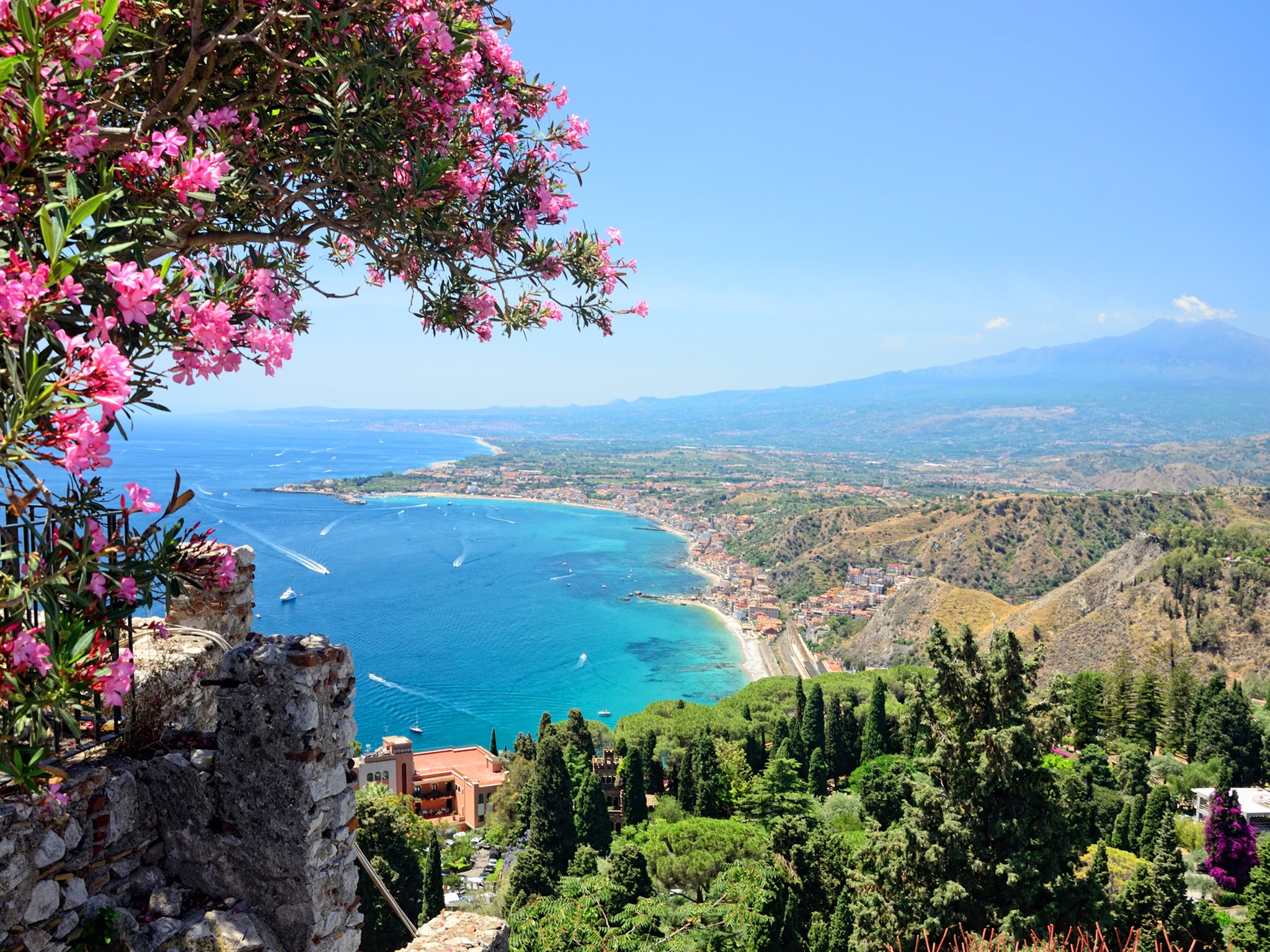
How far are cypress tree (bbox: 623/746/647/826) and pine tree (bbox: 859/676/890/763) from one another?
26.3 feet

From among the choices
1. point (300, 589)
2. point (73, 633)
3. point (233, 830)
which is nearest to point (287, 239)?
point (73, 633)

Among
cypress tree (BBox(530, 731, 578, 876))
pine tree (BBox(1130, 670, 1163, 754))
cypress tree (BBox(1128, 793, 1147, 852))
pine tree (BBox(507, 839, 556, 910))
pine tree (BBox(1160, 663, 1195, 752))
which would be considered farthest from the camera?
pine tree (BBox(1130, 670, 1163, 754))

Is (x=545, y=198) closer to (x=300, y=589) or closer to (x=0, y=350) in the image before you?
(x=0, y=350)

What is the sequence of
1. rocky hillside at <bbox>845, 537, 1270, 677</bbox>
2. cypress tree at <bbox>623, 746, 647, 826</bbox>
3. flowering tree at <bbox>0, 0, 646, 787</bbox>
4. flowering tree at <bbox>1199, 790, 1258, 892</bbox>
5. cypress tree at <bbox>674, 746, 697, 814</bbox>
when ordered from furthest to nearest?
rocky hillside at <bbox>845, 537, 1270, 677</bbox>, cypress tree at <bbox>674, 746, 697, 814</bbox>, cypress tree at <bbox>623, 746, 647, 826</bbox>, flowering tree at <bbox>1199, 790, 1258, 892</bbox>, flowering tree at <bbox>0, 0, 646, 787</bbox>

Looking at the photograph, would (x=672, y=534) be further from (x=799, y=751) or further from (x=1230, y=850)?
(x=1230, y=850)

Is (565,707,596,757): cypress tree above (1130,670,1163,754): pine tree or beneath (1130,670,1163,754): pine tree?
above

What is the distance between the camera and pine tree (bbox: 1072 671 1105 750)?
2680 centimetres

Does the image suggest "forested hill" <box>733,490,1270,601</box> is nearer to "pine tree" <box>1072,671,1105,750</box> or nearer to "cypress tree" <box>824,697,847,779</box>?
"pine tree" <box>1072,671,1105,750</box>

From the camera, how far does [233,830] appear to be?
2.93 m

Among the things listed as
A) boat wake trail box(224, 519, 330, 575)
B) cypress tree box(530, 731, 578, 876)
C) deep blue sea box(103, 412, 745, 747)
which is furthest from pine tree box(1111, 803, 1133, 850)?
boat wake trail box(224, 519, 330, 575)

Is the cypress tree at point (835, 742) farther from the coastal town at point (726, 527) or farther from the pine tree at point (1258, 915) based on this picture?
the coastal town at point (726, 527)

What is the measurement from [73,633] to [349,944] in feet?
7.05

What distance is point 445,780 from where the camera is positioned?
27.2m

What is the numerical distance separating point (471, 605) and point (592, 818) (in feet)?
144
